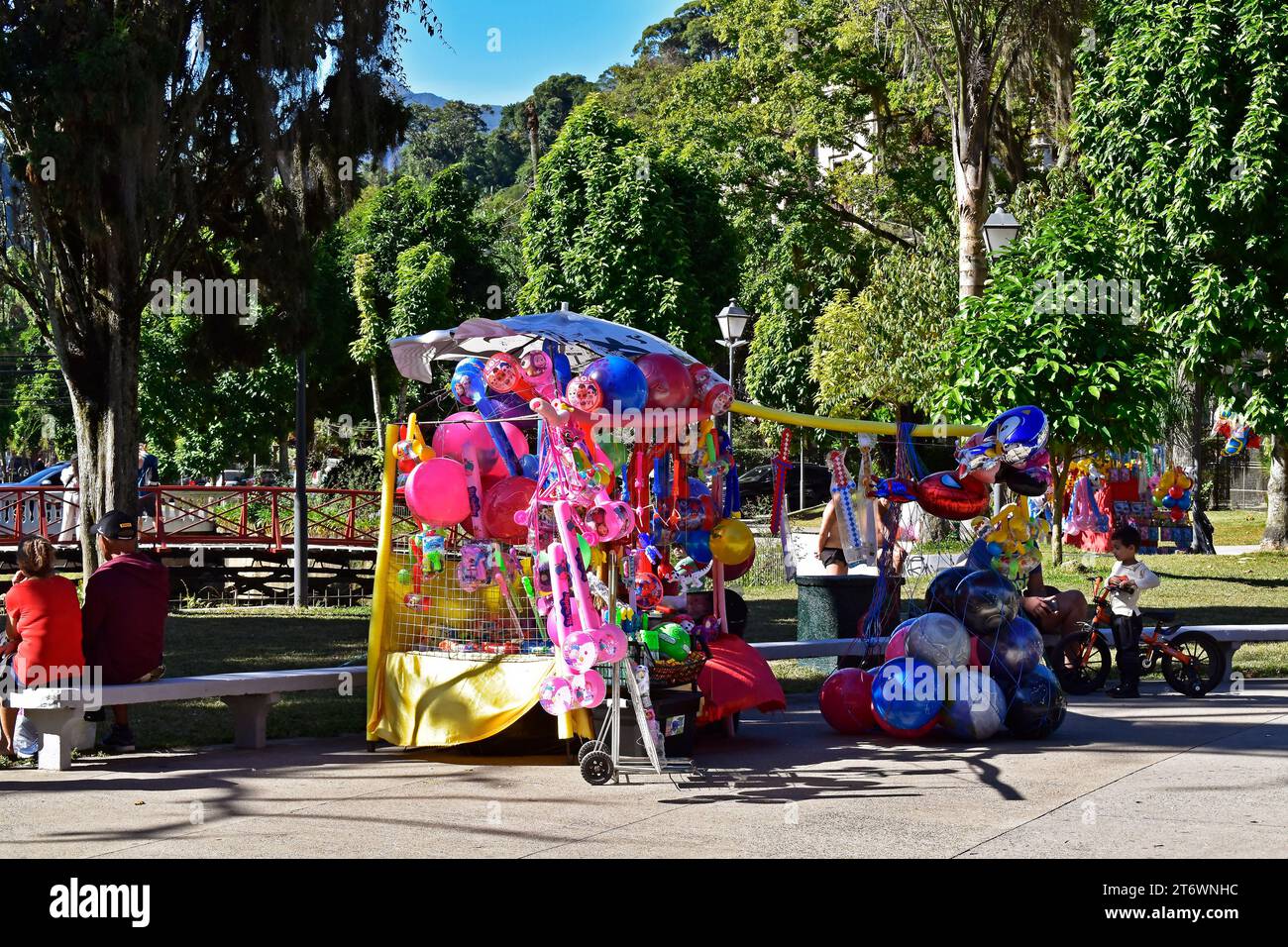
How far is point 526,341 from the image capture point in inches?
409

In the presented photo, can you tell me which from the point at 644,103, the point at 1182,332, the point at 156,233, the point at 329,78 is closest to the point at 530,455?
the point at 156,233

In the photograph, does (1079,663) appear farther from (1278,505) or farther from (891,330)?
(891,330)

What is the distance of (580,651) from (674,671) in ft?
3.75

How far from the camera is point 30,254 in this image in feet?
52.1

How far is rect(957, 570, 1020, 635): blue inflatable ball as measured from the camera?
9.88m

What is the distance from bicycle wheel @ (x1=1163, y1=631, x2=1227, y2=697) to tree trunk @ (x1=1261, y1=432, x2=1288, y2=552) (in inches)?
550

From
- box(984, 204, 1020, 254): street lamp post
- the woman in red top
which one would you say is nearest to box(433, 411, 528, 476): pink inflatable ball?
the woman in red top

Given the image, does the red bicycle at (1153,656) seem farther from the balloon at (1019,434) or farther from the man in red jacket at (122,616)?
the man in red jacket at (122,616)

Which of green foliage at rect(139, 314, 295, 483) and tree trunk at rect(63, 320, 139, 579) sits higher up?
green foliage at rect(139, 314, 295, 483)

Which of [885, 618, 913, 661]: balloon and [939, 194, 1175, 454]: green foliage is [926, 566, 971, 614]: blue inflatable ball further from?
[939, 194, 1175, 454]: green foliage

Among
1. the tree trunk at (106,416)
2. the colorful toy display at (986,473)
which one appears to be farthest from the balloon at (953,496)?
the tree trunk at (106,416)

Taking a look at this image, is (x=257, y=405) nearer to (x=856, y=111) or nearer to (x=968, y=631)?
(x=856, y=111)

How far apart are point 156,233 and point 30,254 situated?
133cm

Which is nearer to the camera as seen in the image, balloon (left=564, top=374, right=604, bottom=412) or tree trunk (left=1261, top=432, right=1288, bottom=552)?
balloon (left=564, top=374, right=604, bottom=412)
